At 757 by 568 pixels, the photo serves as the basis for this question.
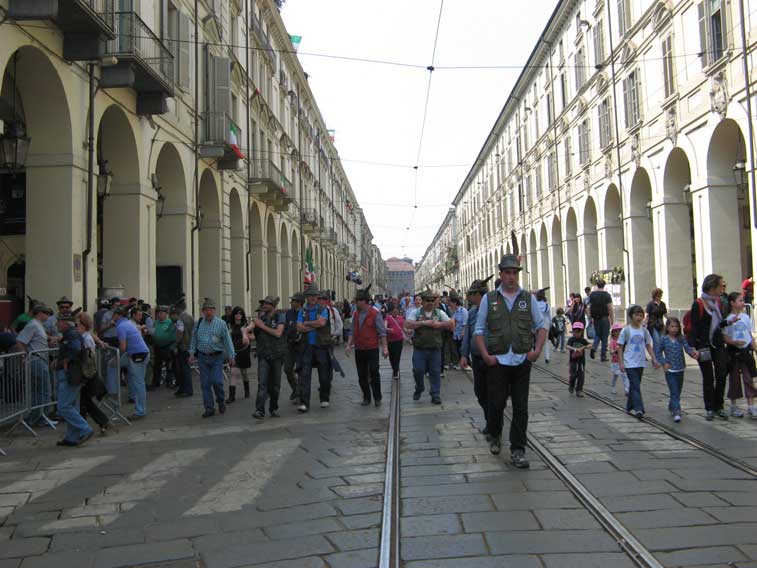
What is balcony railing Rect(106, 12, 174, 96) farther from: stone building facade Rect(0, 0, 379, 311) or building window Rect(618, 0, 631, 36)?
building window Rect(618, 0, 631, 36)

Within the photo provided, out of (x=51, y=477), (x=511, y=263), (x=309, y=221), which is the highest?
(x=309, y=221)

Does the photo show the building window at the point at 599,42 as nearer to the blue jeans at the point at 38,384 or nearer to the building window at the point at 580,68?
the building window at the point at 580,68

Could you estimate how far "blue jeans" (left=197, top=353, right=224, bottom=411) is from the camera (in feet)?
30.7

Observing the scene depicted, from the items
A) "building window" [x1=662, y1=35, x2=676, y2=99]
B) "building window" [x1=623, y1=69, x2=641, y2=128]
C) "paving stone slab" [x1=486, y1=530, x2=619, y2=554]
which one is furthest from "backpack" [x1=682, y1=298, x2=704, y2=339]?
"building window" [x1=623, y1=69, x2=641, y2=128]

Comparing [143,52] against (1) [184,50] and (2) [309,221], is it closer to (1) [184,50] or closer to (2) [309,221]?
(1) [184,50]

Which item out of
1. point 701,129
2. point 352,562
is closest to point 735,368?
point 352,562

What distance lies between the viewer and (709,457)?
19.2ft

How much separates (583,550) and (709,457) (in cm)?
269

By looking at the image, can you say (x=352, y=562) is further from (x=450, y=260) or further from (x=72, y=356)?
(x=450, y=260)

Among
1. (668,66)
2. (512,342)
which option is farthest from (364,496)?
(668,66)

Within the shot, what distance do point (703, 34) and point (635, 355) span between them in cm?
1380

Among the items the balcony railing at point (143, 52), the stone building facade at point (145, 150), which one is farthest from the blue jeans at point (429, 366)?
the balcony railing at point (143, 52)

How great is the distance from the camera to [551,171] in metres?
35.7

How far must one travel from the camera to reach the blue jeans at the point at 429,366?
31.6 ft
